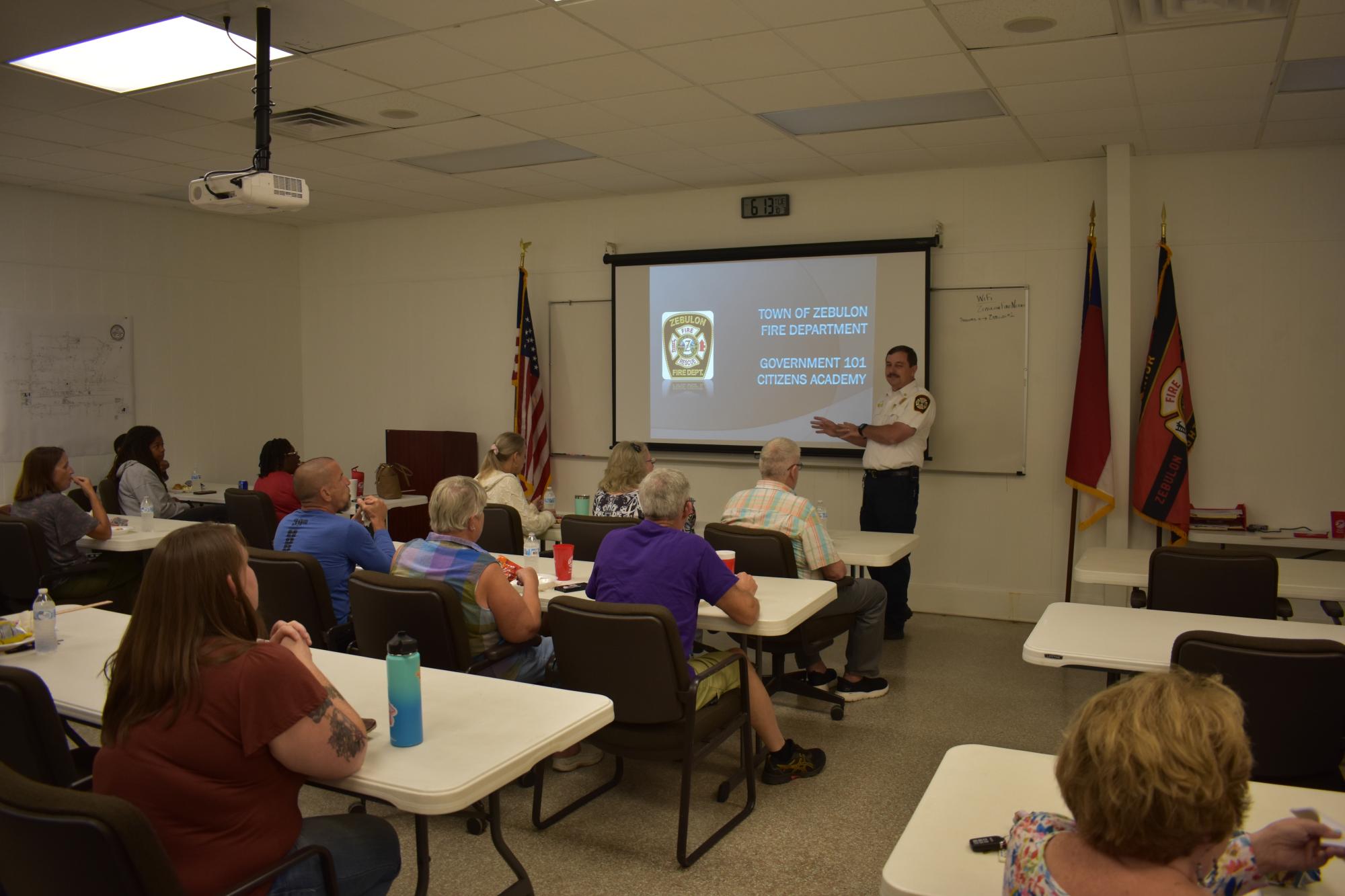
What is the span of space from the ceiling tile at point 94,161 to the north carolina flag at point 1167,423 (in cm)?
626

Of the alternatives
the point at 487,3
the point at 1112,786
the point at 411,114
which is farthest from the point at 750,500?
the point at 1112,786

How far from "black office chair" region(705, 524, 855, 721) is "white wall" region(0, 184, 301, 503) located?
17.9ft

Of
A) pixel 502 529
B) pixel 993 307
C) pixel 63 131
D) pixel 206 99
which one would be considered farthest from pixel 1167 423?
pixel 63 131

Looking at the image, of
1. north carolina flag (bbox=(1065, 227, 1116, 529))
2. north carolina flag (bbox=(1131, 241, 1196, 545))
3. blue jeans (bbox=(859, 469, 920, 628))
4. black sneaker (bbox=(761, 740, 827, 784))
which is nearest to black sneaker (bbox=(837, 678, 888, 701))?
black sneaker (bbox=(761, 740, 827, 784))

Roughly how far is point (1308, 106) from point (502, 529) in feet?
14.6

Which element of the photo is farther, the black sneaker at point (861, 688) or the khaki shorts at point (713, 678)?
the black sneaker at point (861, 688)

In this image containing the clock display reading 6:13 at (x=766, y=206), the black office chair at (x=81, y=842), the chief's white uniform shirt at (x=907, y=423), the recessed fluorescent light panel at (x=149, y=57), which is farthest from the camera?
the clock display reading 6:13 at (x=766, y=206)

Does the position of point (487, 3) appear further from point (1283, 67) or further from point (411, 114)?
point (1283, 67)

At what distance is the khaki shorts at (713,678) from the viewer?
10.4ft

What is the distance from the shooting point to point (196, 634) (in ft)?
5.98

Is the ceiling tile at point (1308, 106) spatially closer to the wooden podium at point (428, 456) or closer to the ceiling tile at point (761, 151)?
the ceiling tile at point (761, 151)

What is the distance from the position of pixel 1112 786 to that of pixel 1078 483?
491 centimetres

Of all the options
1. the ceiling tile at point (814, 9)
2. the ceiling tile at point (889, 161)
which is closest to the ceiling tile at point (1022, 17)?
the ceiling tile at point (814, 9)

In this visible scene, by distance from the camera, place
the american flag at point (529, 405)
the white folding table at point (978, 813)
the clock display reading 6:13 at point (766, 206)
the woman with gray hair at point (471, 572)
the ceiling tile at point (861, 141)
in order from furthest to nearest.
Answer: the american flag at point (529, 405) → the clock display reading 6:13 at point (766, 206) → the ceiling tile at point (861, 141) → the woman with gray hair at point (471, 572) → the white folding table at point (978, 813)
